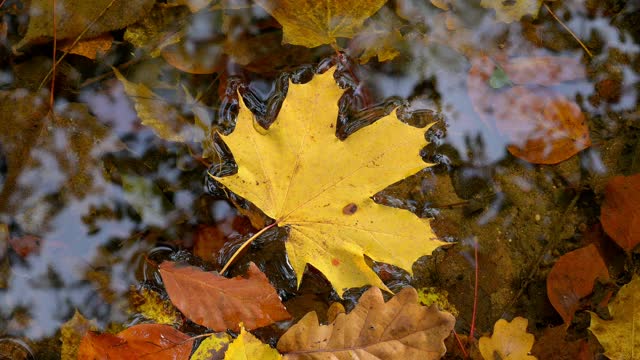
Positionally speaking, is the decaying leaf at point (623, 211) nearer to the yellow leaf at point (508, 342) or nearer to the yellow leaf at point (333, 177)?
the yellow leaf at point (508, 342)

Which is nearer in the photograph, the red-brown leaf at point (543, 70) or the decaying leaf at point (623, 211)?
the decaying leaf at point (623, 211)

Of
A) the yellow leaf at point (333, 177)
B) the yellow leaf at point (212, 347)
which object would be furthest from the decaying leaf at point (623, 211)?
the yellow leaf at point (212, 347)

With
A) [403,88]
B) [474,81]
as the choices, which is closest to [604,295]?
[474,81]

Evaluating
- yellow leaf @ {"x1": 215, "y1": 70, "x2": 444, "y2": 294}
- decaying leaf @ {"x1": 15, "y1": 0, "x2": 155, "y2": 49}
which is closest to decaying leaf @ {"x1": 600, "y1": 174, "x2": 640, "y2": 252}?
yellow leaf @ {"x1": 215, "y1": 70, "x2": 444, "y2": 294}

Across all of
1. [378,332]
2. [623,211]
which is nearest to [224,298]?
[378,332]

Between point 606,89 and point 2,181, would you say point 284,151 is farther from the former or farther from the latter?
point 606,89

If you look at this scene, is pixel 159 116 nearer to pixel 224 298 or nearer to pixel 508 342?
pixel 224 298
